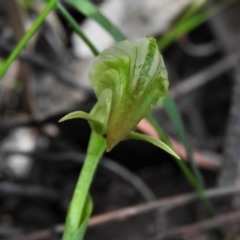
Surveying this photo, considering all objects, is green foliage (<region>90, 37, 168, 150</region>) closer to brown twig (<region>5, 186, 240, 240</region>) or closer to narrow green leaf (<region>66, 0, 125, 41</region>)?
narrow green leaf (<region>66, 0, 125, 41</region>)

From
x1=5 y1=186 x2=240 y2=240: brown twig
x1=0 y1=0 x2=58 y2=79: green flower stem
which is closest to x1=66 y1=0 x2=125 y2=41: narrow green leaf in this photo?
x1=0 y1=0 x2=58 y2=79: green flower stem

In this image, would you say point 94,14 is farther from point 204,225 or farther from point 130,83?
point 204,225

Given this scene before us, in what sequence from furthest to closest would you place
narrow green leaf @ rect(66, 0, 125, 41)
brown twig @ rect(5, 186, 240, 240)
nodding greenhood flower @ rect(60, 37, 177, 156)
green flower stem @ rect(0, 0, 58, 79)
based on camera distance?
1. brown twig @ rect(5, 186, 240, 240)
2. narrow green leaf @ rect(66, 0, 125, 41)
3. green flower stem @ rect(0, 0, 58, 79)
4. nodding greenhood flower @ rect(60, 37, 177, 156)

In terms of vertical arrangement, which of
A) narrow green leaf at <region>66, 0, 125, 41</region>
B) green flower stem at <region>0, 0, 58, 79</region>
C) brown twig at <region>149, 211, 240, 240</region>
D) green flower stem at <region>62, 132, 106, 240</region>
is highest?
narrow green leaf at <region>66, 0, 125, 41</region>

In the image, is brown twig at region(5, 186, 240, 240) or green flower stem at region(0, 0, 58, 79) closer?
green flower stem at region(0, 0, 58, 79)

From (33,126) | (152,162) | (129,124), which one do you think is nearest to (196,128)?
(152,162)

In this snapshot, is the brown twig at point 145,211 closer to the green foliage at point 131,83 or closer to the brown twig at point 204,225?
the brown twig at point 204,225

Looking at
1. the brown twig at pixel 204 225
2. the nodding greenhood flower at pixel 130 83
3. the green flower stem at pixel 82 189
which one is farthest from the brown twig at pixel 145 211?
the nodding greenhood flower at pixel 130 83
